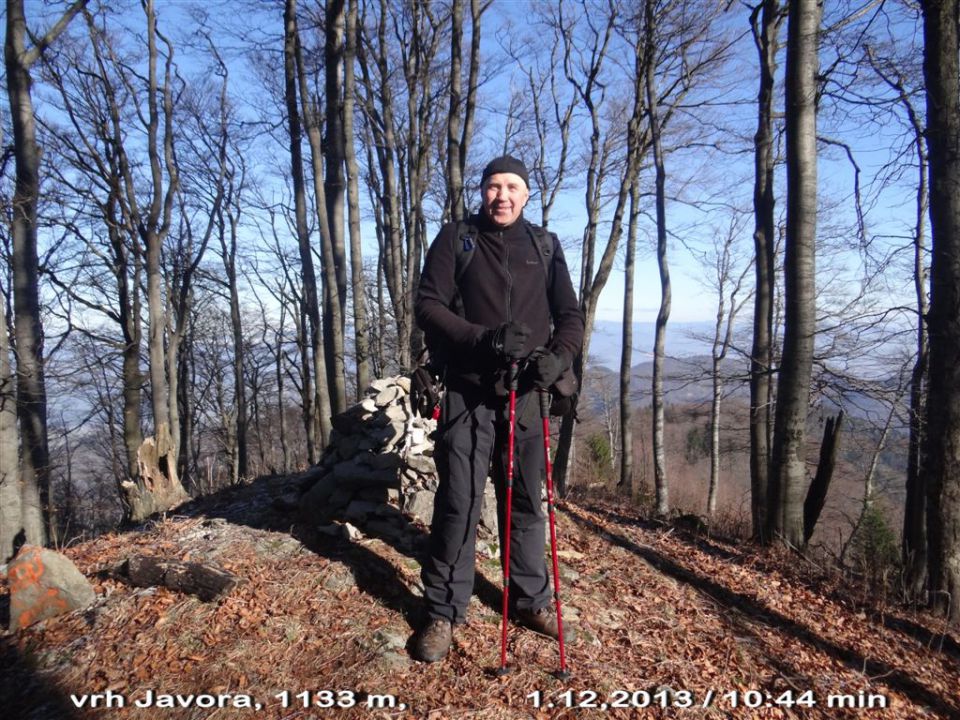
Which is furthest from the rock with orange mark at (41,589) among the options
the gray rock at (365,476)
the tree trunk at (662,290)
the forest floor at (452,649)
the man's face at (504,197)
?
the tree trunk at (662,290)

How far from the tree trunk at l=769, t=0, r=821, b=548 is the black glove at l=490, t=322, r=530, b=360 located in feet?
10.5

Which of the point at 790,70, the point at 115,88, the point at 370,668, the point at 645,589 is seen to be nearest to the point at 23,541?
the point at 370,668

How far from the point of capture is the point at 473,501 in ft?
10.2

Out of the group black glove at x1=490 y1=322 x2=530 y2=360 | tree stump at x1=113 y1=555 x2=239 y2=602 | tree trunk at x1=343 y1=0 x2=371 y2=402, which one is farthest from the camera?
tree trunk at x1=343 y1=0 x2=371 y2=402

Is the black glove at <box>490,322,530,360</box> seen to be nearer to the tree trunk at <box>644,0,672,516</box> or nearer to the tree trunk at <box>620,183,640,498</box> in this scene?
the tree trunk at <box>644,0,672,516</box>

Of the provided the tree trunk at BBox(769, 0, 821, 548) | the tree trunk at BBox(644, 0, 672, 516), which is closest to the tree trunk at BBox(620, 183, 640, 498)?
the tree trunk at BBox(644, 0, 672, 516)

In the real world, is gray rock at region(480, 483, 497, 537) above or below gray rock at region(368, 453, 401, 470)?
below

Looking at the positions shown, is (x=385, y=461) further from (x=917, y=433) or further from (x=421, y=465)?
(x=917, y=433)

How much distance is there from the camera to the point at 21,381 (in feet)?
28.8

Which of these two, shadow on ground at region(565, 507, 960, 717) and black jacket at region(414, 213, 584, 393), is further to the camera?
shadow on ground at region(565, 507, 960, 717)

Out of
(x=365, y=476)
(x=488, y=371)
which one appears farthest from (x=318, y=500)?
(x=488, y=371)

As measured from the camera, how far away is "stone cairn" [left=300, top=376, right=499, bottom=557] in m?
4.32

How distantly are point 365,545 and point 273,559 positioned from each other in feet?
2.02

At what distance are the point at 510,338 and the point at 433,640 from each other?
1.61m
